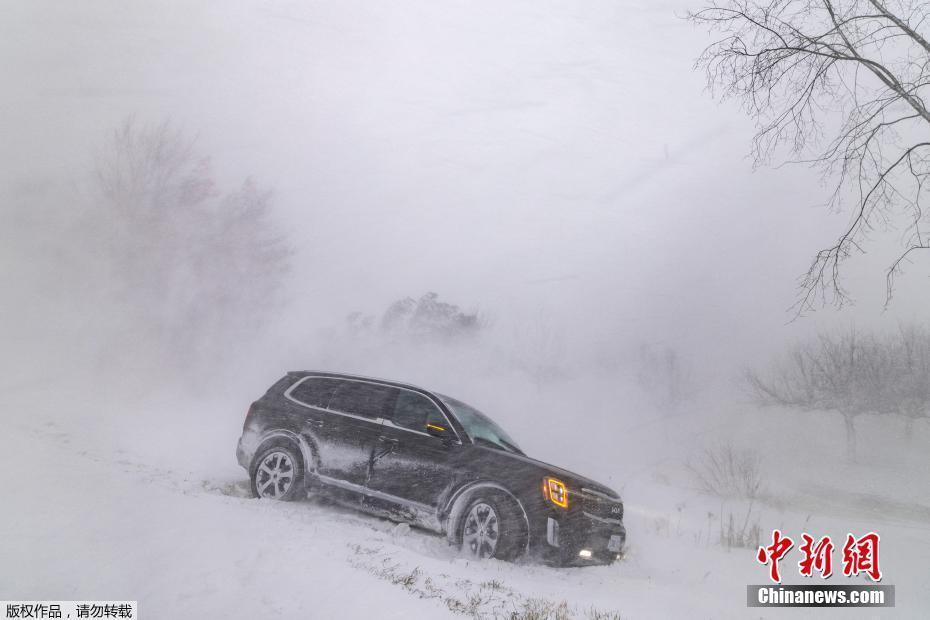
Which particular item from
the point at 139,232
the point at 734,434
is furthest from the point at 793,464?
the point at 139,232

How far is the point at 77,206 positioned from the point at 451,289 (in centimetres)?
267

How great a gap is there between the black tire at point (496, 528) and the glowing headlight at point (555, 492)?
0.59 ft

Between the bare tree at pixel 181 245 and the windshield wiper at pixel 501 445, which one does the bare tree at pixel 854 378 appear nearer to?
the windshield wiper at pixel 501 445

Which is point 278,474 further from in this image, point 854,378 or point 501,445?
point 854,378

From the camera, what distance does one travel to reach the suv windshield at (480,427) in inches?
137

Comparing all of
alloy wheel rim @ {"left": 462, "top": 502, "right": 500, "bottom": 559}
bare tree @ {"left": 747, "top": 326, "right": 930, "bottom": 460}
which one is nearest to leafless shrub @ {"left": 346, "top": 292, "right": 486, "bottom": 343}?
alloy wheel rim @ {"left": 462, "top": 502, "right": 500, "bottom": 559}

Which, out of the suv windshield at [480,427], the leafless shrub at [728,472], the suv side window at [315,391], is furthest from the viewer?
the leafless shrub at [728,472]

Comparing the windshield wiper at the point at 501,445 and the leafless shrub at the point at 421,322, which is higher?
the leafless shrub at the point at 421,322

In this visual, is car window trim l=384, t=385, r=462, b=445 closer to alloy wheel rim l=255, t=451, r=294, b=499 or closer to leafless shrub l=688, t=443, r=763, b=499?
alloy wheel rim l=255, t=451, r=294, b=499

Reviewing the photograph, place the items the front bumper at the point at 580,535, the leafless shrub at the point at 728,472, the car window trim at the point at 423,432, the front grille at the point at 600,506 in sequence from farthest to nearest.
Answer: the leafless shrub at the point at 728,472 → the car window trim at the point at 423,432 → the front grille at the point at 600,506 → the front bumper at the point at 580,535

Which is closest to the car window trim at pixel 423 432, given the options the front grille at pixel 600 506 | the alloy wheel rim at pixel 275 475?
the alloy wheel rim at pixel 275 475

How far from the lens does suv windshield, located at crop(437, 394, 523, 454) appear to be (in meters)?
3.49

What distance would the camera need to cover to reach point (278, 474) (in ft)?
11.3

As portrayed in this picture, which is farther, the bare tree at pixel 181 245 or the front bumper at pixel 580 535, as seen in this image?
the bare tree at pixel 181 245
